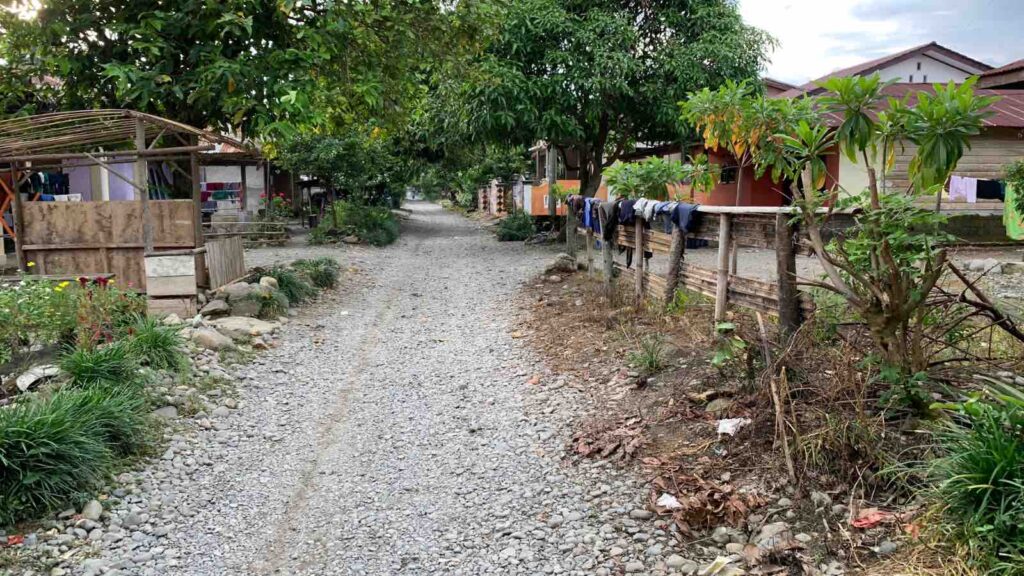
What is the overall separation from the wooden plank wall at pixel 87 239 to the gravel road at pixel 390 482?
2.91 m

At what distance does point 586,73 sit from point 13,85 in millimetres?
9780

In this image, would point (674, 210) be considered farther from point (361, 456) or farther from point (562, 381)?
point (361, 456)

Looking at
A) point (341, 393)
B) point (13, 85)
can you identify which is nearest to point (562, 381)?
point (341, 393)

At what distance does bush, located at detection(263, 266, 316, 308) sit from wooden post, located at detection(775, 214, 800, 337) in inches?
284

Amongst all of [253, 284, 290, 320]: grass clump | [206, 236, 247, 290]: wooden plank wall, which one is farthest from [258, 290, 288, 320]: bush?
[206, 236, 247, 290]: wooden plank wall

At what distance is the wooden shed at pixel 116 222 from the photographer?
950 cm

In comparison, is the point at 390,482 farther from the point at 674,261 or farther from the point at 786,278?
the point at 674,261

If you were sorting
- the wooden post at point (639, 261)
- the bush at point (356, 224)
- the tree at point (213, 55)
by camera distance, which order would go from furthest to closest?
the bush at point (356, 224), the tree at point (213, 55), the wooden post at point (639, 261)

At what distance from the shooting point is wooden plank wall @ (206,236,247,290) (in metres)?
10.7

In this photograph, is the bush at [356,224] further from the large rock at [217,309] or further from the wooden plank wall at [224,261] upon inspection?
the large rock at [217,309]

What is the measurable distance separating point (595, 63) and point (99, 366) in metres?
11.8

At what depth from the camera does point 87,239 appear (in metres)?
9.97

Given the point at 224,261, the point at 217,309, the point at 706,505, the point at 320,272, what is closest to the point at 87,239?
the point at 224,261

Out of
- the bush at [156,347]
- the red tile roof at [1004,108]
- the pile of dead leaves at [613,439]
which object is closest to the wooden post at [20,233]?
the bush at [156,347]
